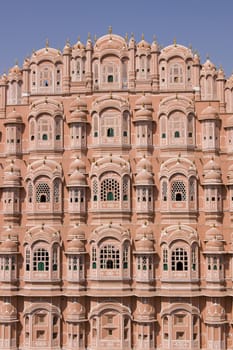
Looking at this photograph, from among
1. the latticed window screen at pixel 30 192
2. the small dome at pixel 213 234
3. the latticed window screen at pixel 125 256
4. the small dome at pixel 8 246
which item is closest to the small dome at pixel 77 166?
the latticed window screen at pixel 30 192

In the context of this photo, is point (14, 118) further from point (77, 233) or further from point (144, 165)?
point (144, 165)

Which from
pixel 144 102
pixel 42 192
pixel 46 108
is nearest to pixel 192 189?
pixel 144 102

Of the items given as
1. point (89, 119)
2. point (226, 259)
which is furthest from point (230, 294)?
point (89, 119)

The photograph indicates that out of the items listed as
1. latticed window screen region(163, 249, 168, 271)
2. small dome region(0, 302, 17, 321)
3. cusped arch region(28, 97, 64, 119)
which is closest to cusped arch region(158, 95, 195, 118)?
cusped arch region(28, 97, 64, 119)

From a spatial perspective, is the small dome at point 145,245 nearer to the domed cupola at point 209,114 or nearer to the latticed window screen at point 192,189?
the latticed window screen at point 192,189

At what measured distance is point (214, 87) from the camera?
3922cm

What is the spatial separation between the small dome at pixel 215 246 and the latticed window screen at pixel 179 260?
1786 mm

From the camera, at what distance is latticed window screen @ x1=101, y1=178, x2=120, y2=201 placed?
37844mm

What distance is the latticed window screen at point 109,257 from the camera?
3725 centimetres

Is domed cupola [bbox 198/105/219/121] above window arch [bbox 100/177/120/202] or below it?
above

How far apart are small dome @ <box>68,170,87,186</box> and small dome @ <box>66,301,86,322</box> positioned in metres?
8.70

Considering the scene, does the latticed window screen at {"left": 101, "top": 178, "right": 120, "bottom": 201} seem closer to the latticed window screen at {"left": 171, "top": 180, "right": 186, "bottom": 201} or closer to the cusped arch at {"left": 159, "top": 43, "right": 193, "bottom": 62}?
the latticed window screen at {"left": 171, "top": 180, "right": 186, "bottom": 201}

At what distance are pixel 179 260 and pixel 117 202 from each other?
621 cm

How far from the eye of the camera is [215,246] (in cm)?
3684
